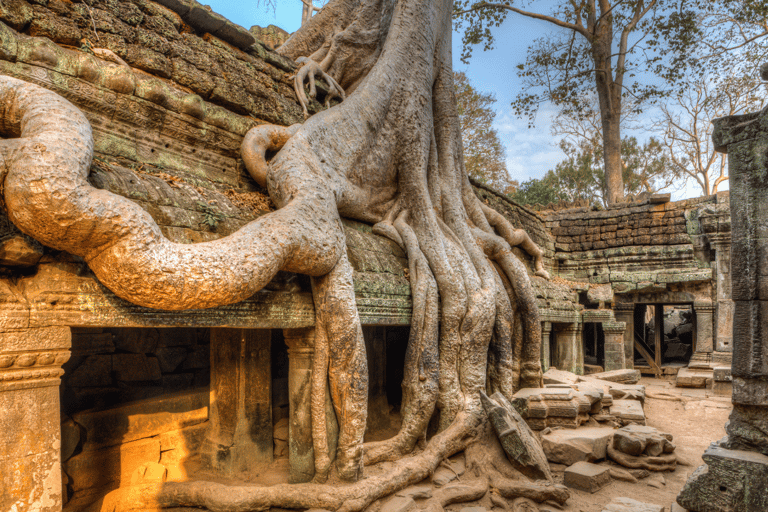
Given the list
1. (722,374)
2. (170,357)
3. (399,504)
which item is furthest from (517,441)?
(722,374)

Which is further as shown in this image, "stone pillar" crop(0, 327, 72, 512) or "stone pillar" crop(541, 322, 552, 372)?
"stone pillar" crop(541, 322, 552, 372)

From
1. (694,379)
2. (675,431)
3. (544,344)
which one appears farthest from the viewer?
(694,379)

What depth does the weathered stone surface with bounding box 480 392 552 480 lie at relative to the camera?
4160 millimetres

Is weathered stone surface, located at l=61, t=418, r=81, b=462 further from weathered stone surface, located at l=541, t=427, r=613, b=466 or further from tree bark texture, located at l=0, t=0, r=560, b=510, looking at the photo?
weathered stone surface, located at l=541, t=427, r=613, b=466

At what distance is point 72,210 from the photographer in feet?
6.75

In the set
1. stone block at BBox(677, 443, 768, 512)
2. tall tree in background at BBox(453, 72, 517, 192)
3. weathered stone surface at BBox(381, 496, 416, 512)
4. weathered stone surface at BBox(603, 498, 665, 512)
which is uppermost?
tall tree in background at BBox(453, 72, 517, 192)

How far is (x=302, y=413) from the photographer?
11.3 feet

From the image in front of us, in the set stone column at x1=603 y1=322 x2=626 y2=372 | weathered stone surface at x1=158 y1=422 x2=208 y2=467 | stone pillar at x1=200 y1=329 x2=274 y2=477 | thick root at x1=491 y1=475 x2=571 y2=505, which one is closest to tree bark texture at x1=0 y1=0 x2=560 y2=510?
thick root at x1=491 y1=475 x2=571 y2=505

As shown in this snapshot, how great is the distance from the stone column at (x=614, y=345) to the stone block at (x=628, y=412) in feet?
11.1

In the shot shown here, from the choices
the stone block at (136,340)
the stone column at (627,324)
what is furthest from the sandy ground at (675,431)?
the stone block at (136,340)

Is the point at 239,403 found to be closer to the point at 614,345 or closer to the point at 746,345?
the point at 746,345

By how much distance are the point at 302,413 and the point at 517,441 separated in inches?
78.9

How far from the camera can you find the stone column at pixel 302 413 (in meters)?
3.43

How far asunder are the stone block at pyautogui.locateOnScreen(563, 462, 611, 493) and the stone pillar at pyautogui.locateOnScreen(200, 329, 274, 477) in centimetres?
266
